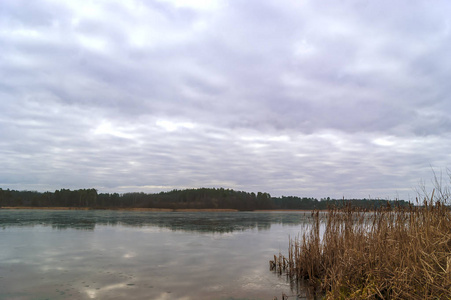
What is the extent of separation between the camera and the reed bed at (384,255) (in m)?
4.69

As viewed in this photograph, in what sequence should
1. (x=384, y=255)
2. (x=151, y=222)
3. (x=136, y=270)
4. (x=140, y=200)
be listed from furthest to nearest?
(x=140, y=200) < (x=151, y=222) < (x=136, y=270) < (x=384, y=255)

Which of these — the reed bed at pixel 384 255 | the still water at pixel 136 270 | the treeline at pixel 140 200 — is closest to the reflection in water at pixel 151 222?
the still water at pixel 136 270

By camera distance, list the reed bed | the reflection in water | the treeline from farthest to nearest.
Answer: the treeline, the reflection in water, the reed bed

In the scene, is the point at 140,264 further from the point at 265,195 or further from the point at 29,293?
the point at 265,195

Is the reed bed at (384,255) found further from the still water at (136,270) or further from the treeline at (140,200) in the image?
the treeline at (140,200)

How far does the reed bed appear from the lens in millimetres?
4691

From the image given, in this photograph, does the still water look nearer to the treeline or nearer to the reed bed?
the reed bed

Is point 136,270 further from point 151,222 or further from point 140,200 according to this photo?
point 140,200

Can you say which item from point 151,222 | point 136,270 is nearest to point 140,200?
point 151,222

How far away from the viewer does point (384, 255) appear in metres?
5.78

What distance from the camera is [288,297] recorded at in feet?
23.8

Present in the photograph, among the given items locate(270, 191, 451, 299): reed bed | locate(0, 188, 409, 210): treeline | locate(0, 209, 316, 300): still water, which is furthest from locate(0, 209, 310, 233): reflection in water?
locate(0, 188, 409, 210): treeline

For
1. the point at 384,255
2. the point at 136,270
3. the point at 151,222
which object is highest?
the point at 384,255

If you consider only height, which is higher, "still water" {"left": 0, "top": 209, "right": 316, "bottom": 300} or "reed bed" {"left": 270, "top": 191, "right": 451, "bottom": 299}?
"reed bed" {"left": 270, "top": 191, "right": 451, "bottom": 299}
